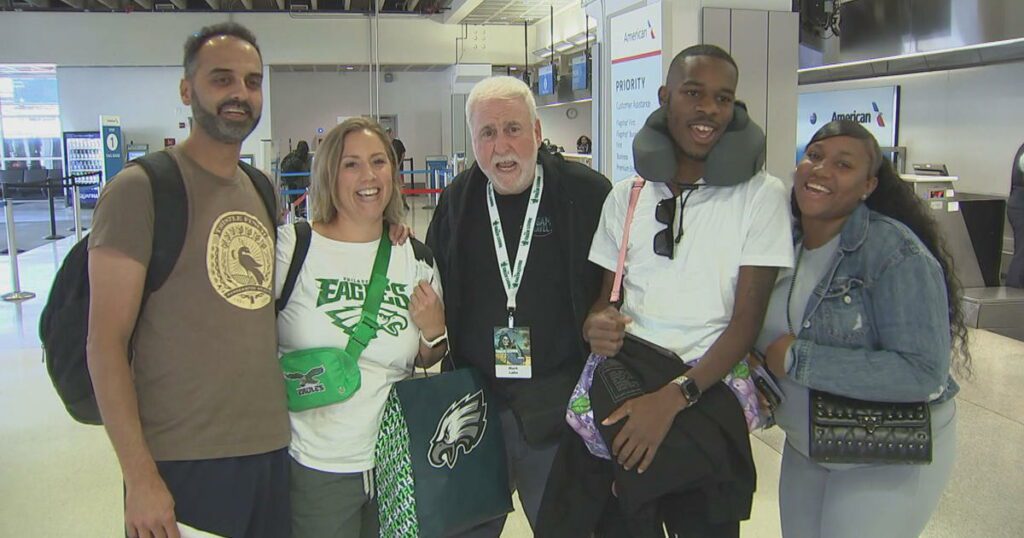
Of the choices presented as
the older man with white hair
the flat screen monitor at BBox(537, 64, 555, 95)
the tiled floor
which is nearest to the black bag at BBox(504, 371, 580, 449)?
the older man with white hair

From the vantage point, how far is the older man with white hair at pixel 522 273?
214 centimetres

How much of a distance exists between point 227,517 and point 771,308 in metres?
1.42

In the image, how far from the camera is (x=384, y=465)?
6.58 feet

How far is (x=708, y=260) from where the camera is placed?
176 centimetres

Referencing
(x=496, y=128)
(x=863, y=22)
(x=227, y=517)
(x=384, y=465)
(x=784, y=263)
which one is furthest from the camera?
(x=863, y=22)

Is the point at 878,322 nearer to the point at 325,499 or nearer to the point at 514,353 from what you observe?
the point at 514,353

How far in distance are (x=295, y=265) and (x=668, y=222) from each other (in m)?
0.95

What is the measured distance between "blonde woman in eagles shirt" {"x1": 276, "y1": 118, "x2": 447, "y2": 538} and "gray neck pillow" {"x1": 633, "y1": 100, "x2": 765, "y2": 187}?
70 cm

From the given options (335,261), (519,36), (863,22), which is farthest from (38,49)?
(335,261)

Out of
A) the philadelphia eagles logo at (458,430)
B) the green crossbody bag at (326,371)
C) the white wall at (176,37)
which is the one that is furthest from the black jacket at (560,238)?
the white wall at (176,37)

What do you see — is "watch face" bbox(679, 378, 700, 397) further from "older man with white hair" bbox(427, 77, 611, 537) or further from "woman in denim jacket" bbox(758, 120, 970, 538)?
"older man with white hair" bbox(427, 77, 611, 537)

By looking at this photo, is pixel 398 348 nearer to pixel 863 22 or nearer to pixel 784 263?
pixel 784 263

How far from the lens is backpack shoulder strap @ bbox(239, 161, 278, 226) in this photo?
2.00m

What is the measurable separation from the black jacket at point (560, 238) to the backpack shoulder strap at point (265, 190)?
507 millimetres
